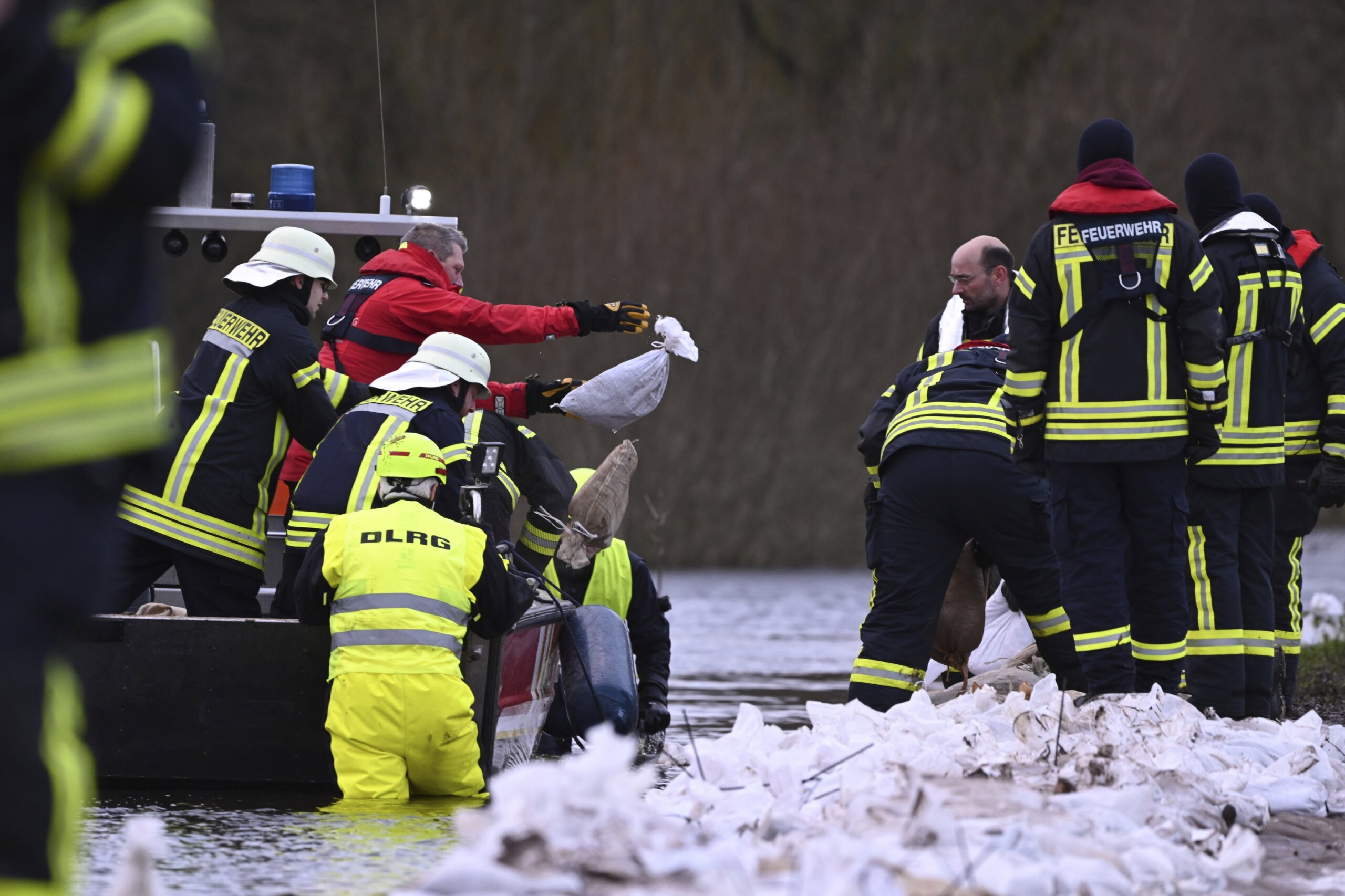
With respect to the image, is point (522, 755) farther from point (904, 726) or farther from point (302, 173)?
point (302, 173)

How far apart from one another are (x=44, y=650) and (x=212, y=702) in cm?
373

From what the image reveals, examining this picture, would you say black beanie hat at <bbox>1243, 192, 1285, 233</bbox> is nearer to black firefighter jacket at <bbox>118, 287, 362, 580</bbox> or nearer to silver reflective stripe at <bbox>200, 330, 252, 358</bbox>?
black firefighter jacket at <bbox>118, 287, 362, 580</bbox>

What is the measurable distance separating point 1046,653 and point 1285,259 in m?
1.83

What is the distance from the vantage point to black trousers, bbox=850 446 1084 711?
5789 millimetres

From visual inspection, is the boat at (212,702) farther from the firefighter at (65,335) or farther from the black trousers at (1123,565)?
the firefighter at (65,335)

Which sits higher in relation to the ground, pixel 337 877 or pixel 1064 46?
pixel 1064 46

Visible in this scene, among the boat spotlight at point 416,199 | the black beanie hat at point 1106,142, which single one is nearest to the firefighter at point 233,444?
the boat spotlight at point 416,199

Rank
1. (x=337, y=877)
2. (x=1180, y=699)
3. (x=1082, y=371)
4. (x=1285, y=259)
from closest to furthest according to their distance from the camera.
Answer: (x=337, y=877) → (x=1180, y=699) → (x=1082, y=371) → (x=1285, y=259)

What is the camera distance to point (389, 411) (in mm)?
6207

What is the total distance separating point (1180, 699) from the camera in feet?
17.4

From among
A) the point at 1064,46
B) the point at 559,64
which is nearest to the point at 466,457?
the point at 559,64

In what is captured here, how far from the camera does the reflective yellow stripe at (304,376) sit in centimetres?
633

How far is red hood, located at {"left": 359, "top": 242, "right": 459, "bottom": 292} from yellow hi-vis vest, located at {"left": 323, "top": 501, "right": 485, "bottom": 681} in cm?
229

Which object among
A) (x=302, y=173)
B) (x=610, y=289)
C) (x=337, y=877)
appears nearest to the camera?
(x=337, y=877)
